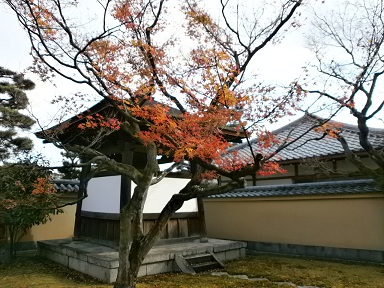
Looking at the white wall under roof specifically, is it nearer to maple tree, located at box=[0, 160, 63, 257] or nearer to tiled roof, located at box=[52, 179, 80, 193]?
maple tree, located at box=[0, 160, 63, 257]

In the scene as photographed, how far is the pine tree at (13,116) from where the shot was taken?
44.1ft

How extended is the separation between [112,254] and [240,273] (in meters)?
3.46

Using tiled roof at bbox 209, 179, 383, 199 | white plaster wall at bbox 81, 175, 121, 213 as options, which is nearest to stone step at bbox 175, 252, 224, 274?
white plaster wall at bbox 81, 175, 121, 213

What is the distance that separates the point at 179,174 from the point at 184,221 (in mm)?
1603

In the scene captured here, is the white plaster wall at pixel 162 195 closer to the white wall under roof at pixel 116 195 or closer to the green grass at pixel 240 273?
the white wall under roof at pixel 116 195

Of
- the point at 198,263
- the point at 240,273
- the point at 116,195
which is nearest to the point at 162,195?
the point at 116,195

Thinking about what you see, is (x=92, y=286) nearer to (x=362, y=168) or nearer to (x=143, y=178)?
(x=143, y=178)

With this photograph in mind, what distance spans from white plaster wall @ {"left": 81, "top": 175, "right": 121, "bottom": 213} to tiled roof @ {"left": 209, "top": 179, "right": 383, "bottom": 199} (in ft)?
17.9

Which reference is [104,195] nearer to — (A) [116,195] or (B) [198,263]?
(A) [116,195]

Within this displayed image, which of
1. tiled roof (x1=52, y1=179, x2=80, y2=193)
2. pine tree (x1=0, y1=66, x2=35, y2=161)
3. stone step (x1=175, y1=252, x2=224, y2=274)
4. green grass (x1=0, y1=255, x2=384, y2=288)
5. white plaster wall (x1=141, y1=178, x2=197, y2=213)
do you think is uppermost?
pine tree (x1=0, y1=66, x2=35, y2=161)

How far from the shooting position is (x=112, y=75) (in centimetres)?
668

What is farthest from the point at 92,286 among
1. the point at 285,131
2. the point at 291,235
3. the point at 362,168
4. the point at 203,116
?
the point at 285,131

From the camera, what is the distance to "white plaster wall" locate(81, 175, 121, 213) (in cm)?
952

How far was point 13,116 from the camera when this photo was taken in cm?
1354
